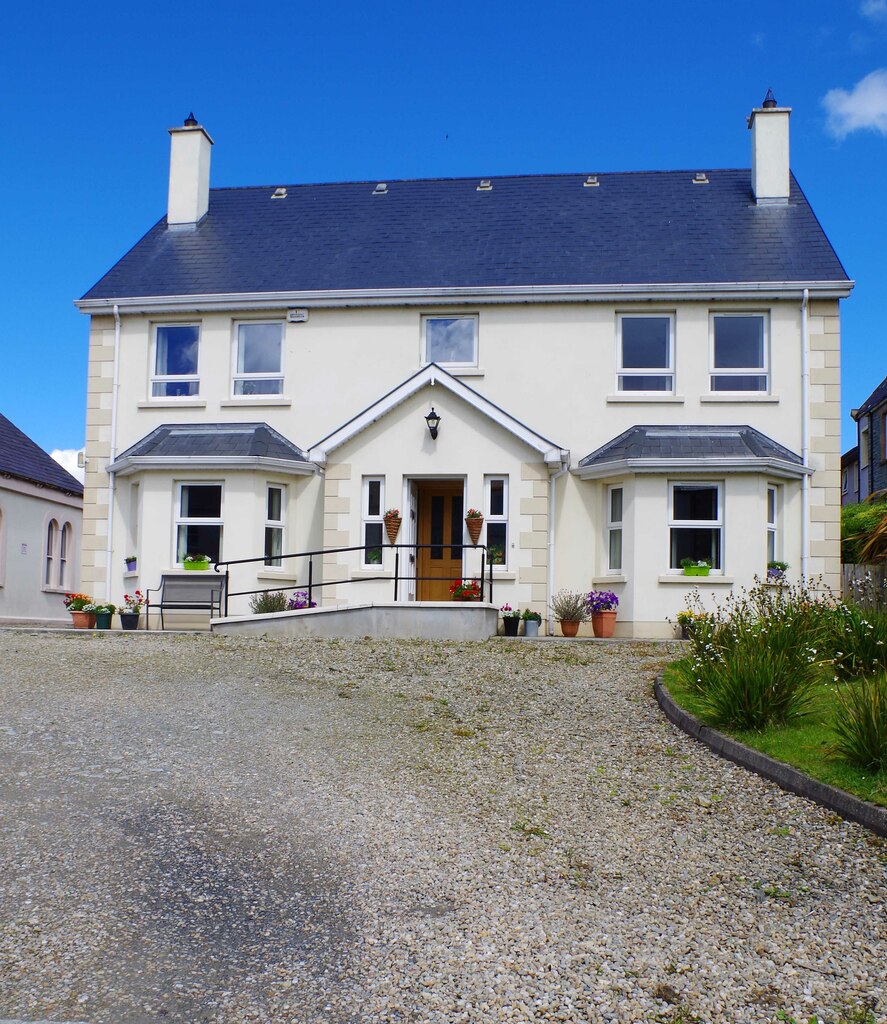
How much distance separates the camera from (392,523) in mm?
18547

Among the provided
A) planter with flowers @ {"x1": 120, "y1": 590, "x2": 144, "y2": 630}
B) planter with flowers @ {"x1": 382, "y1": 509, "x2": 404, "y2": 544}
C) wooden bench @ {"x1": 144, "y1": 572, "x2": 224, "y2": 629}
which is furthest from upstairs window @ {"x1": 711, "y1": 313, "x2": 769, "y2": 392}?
planter with flowers @ {"x1": 120, "y1": 590, "x2": 144, "y2": 630}

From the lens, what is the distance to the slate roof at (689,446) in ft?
58.5

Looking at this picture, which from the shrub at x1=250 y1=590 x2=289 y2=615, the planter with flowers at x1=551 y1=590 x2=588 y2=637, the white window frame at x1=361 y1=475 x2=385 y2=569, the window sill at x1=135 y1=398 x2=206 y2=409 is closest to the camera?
the shrub at x1=250 y1=590 x2=289 y2=615

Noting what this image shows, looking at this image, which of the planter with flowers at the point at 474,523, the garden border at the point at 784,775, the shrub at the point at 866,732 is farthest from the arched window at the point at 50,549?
the shrub at the point at 866,732

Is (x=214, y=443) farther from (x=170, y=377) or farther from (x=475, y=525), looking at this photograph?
→ (x=475, y=525)

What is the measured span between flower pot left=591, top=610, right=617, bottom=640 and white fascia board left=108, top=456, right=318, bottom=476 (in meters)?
6.08

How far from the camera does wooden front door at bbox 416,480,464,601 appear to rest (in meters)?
19.6

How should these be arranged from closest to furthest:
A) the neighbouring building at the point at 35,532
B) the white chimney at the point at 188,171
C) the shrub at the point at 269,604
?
the shrub at the point at 269,604 → the white chimney at the point at 188,171 → the neighbouring building at the point at 35,532

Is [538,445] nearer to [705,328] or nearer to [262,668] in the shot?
[705,328]

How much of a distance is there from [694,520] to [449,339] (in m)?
5.91

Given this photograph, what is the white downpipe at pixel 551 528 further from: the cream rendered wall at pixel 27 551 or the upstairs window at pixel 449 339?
the cream rendered wall at pixel 27 551

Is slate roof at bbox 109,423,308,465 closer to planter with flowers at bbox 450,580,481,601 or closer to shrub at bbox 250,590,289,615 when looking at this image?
shrub at bbox 250,590,289,615

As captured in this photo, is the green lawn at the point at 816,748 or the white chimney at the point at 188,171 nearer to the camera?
the green lawn at the point at 816,748

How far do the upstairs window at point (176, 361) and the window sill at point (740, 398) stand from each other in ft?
32.7
